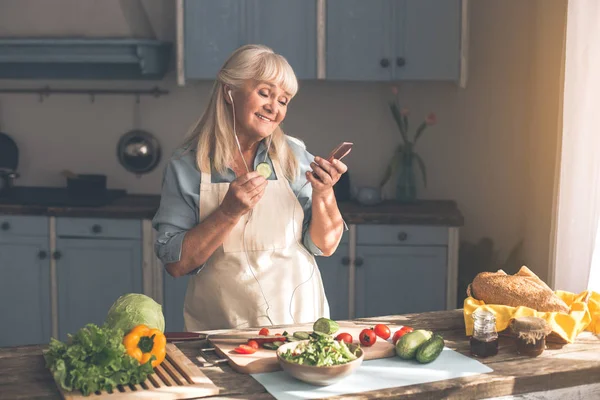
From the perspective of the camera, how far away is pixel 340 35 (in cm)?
414

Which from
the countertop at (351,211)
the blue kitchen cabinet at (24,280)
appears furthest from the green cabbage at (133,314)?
the blue kitchen cabinet at (24,280)

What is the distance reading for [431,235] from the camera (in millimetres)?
4016

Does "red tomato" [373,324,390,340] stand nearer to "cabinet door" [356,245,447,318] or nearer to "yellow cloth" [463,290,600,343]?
"yellow cloth" [463,290,600,343]

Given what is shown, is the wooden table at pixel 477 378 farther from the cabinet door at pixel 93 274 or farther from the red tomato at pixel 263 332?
the cabinet door at pixel 93 274

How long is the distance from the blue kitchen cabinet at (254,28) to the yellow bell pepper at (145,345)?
250 centimetres

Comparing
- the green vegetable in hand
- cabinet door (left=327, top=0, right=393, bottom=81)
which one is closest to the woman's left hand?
the green vegetable in hand

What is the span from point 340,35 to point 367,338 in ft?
7.90

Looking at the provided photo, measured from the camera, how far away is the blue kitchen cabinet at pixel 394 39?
161 inches

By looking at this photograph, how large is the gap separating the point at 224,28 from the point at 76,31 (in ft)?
2.77

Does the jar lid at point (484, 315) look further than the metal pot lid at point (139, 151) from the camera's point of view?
No

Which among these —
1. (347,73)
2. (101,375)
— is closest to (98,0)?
(347,73)

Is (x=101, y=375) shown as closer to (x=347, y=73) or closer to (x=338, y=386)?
(x=338, y=386)

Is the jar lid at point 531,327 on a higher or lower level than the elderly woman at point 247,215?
lower

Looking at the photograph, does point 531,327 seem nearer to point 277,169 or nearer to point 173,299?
point 277,169
